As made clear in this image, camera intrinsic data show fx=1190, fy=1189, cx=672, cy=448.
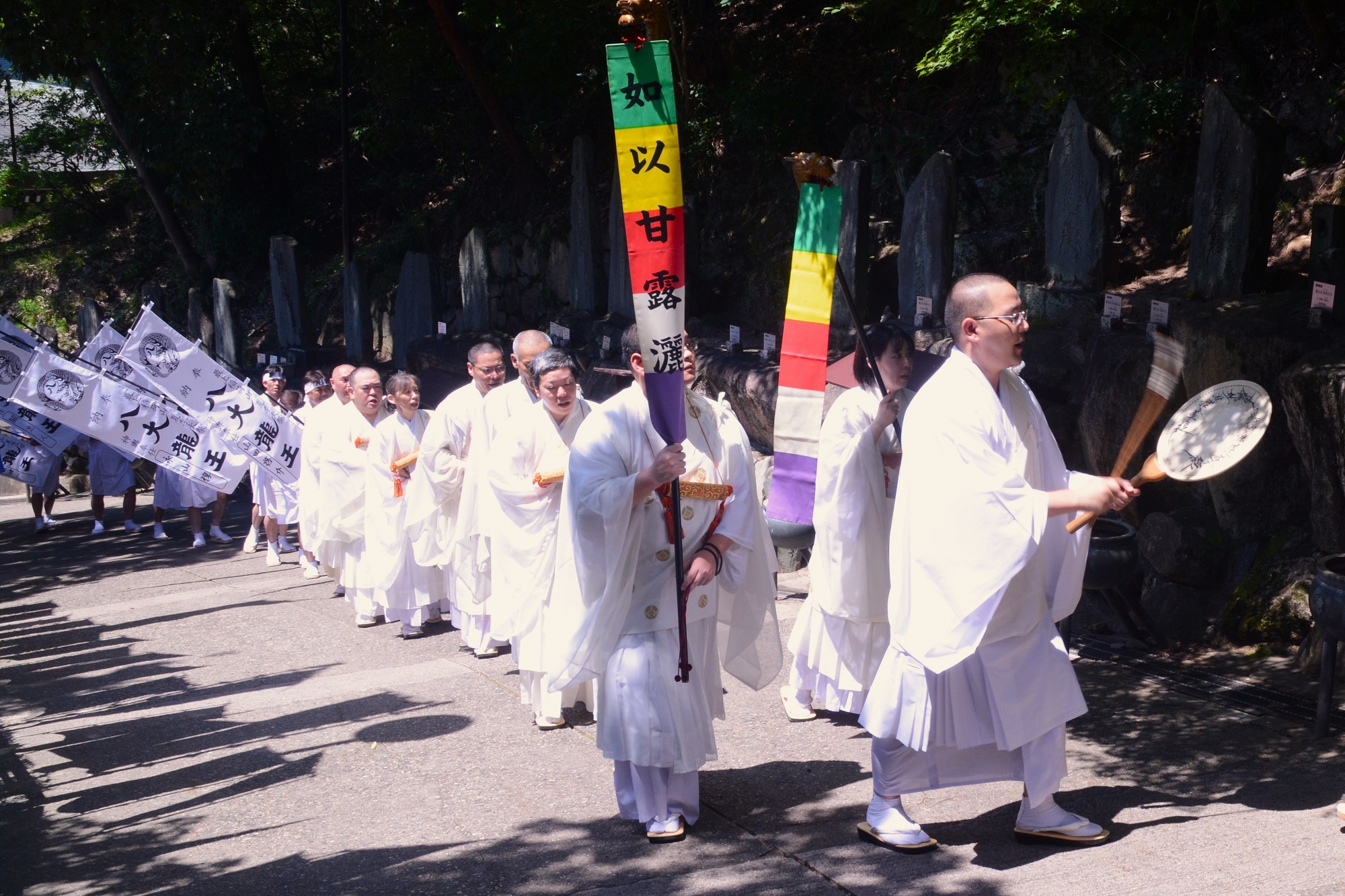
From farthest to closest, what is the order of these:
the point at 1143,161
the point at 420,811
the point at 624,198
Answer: the point at 1143,161
the point at 420,811
the point at 624,198

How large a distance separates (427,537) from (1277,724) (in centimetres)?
525

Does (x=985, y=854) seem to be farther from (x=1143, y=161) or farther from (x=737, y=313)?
(x=737, y=313)

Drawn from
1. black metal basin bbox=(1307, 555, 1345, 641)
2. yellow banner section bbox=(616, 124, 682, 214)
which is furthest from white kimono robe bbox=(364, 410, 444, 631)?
black metal basin bbox=(1307, 555, 1345, 641)

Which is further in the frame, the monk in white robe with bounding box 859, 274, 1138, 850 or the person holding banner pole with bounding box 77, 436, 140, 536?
the person holding banner pole with bounding box 77, 436, 140, 536

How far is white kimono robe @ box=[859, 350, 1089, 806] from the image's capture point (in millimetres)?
3742

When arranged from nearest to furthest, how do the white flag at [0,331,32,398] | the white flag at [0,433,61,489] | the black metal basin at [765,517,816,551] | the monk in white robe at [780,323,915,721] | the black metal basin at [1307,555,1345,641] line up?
the black metal basin at [1307,555,1345,641]
the monk in white robe at [780,323,915,721]
the black metal basin at [765,517,816,551]
the white flag at [0,331,32,398]
the white flag at [0,433,61,489]

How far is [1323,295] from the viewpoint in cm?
625

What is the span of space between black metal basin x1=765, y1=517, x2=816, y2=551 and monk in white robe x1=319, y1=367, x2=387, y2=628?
340 centimetres

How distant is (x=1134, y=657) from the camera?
20.4ft

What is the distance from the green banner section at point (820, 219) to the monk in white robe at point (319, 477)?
5171 mm

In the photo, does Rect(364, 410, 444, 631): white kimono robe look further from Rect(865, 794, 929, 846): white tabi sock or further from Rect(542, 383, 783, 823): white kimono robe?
Rect(865, 794, 929, 846): white tabi sock

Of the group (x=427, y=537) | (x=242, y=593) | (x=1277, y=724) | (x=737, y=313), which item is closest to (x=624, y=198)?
(x=1277, y=724)

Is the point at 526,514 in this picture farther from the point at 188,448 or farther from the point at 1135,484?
the point at 188,448

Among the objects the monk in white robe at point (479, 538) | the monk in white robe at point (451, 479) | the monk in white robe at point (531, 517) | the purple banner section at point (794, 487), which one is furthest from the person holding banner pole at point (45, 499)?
the purple banner section at point (794, 487)
